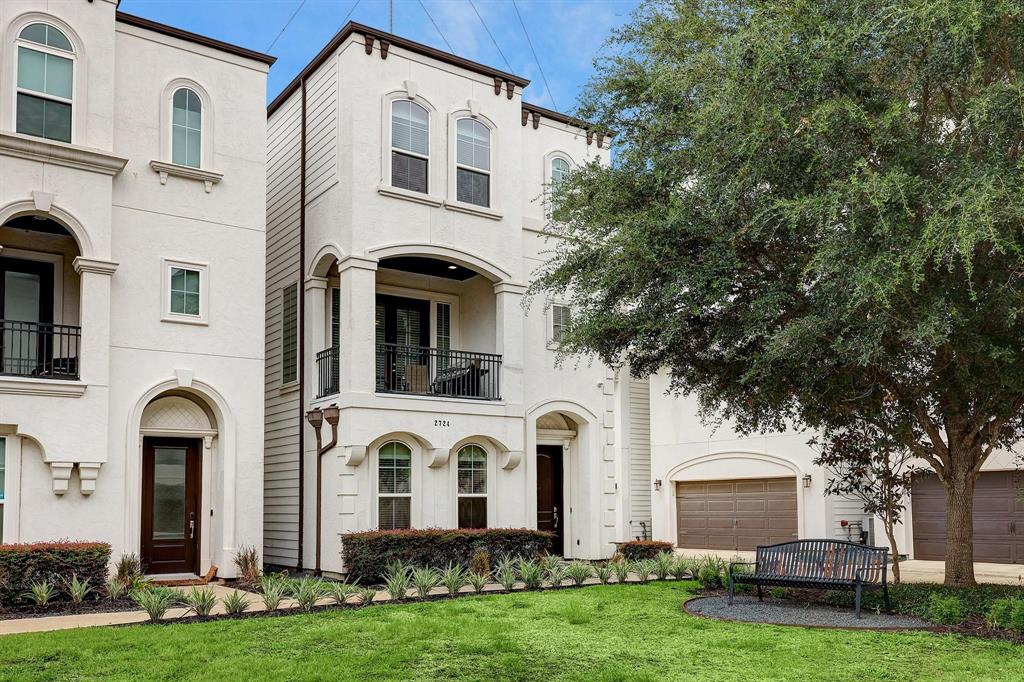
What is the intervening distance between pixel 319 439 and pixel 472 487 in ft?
10.5

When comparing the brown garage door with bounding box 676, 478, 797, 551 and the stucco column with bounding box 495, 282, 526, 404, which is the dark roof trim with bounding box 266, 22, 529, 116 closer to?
the stucco column with bounding box 495, 282, 526, 404

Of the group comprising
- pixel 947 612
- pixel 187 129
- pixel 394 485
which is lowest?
pixel 947 612

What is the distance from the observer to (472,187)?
19.4m

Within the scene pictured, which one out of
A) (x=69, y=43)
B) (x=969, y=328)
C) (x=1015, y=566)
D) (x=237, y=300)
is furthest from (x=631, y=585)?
(x=69, y=43)

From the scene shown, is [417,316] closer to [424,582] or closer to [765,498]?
[424,582]

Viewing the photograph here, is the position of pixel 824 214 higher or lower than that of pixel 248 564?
higher

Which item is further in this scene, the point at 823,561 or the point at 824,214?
the point at 823,561

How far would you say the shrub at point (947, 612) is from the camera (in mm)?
10961

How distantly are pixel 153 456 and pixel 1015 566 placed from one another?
726 inches

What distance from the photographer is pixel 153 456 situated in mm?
16906

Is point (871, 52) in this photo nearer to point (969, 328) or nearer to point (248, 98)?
point (969, 328)

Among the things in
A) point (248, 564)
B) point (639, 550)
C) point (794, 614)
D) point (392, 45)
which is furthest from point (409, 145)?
point (794, 614)

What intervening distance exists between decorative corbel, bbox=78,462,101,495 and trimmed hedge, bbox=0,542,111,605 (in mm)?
990

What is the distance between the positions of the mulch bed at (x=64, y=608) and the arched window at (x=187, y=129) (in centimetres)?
Answer: 757
